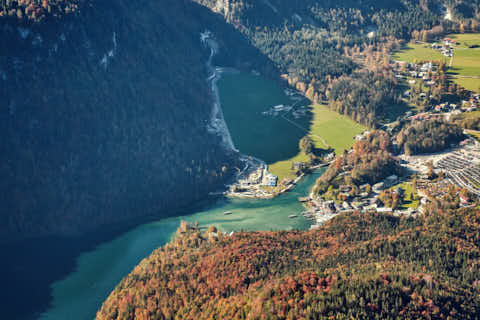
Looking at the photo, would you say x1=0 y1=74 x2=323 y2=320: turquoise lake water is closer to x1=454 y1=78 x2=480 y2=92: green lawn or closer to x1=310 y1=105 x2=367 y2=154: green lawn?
x1=310 y1=105 x2=367 y2=154: green lawn

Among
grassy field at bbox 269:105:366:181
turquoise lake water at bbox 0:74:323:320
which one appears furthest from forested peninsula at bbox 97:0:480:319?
turquoise lake water at bbox 0:74:323:320

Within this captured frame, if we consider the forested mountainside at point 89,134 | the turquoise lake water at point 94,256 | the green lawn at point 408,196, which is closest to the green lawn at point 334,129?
the turquoise lake water at point 94,256

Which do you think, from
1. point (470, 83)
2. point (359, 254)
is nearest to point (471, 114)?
point (470, 83)

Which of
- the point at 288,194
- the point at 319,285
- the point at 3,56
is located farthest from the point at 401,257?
the point at 3,56

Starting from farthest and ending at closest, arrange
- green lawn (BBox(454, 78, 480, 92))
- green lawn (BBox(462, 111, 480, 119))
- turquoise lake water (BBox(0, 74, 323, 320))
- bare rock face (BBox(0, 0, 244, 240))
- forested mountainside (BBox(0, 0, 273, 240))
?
green lawn (BBox(454, 78, 480, 92)) < green lawn (BBox(462, 111, 480, 119)) < forested mountainside (BBox(0, 0, 273, 240)) < bare rock face (BBox(0, 0, 244, 240)) < turquoise lake water (BBox(0, 74, 323, 320))

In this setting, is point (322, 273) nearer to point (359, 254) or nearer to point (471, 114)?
point (359, 254)

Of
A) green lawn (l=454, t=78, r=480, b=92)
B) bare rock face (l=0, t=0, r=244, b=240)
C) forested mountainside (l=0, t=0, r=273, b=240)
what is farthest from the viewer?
green lawn (l=454, t=78, r=480, b=92)

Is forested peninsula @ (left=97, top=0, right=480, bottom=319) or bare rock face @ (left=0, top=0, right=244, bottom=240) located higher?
bare rock face @ (left=0, top=0, right=244, bottom=240)

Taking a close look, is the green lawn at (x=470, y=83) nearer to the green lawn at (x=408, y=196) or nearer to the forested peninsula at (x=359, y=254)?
the forested peninsula at (x=359, y=254)
